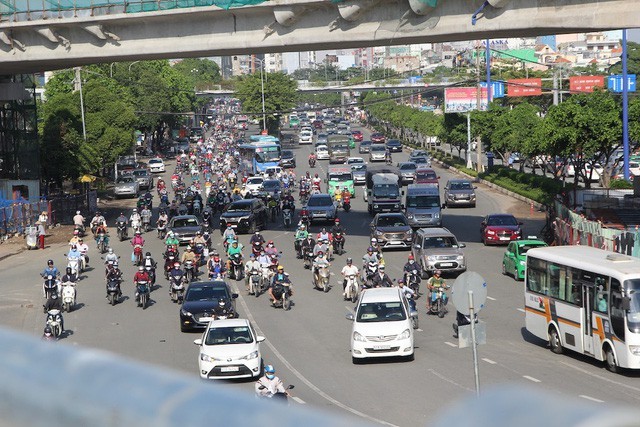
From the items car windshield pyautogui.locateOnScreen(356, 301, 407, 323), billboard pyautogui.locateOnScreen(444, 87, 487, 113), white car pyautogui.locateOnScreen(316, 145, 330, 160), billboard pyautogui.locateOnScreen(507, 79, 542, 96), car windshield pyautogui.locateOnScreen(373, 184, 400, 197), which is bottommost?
car windshield pyautogui.locateOnScreen(356, 301, 407, 323)

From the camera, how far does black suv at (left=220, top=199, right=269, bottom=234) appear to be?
153 feet

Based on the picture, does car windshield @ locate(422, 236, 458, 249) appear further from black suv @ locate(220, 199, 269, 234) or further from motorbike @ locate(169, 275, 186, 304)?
black suv @ locate(220, 199, 269, 234)

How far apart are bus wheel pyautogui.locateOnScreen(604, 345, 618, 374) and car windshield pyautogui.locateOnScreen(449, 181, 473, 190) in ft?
119

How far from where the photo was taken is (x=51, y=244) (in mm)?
46656

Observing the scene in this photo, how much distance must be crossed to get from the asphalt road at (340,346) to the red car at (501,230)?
1.03 metres

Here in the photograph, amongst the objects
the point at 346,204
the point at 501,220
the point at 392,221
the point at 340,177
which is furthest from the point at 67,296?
the point at 340,177

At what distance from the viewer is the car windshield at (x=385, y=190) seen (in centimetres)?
5169

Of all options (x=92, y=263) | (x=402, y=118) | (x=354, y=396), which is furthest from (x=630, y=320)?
(x=402, y=118)

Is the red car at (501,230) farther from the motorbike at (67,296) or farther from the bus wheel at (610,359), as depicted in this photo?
the bus wheel at (610,359)

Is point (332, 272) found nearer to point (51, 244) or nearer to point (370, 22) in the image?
point (370, 22)

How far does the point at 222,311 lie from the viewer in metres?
25.8

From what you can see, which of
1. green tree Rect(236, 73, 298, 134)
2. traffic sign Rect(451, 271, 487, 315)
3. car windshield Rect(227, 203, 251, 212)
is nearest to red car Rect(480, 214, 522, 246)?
car windshield Rect(227, 203, 251, 212)

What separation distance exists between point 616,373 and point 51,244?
1229 inches

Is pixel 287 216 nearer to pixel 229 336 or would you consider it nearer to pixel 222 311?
pixel 222 311
